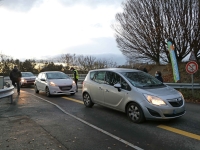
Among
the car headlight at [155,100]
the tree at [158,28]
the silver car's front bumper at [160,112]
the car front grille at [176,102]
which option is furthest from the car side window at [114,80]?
the tree at [158,28]

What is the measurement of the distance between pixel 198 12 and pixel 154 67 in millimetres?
7377

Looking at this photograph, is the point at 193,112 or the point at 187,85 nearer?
the point at 193,112

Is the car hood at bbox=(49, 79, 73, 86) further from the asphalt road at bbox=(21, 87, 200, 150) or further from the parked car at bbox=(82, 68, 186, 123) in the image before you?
the asphalt road at bbox=(21, 87, 200, 150)

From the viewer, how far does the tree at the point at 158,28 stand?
19.9 m

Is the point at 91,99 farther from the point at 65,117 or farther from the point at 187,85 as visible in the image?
the point at 187,85

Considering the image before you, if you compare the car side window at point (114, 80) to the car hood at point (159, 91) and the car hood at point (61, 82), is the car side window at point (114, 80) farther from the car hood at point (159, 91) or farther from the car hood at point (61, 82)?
the car hood at point (61, 82)

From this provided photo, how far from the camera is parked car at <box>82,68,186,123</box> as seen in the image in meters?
5.92

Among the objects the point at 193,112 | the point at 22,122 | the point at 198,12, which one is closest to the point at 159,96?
the point at 193,112

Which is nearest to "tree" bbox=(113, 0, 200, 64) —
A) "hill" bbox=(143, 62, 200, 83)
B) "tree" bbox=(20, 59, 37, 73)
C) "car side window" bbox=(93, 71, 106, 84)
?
"hill" bbox=(143, 62, 200, 83)

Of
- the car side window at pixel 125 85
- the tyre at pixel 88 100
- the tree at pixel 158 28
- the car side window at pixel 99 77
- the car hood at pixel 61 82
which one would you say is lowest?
the tyre at pixel 88 100

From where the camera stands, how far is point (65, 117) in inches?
287

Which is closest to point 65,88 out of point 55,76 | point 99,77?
point 55,76

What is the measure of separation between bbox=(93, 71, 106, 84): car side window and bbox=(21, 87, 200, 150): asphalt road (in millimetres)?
1210

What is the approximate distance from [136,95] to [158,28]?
1603 cm
